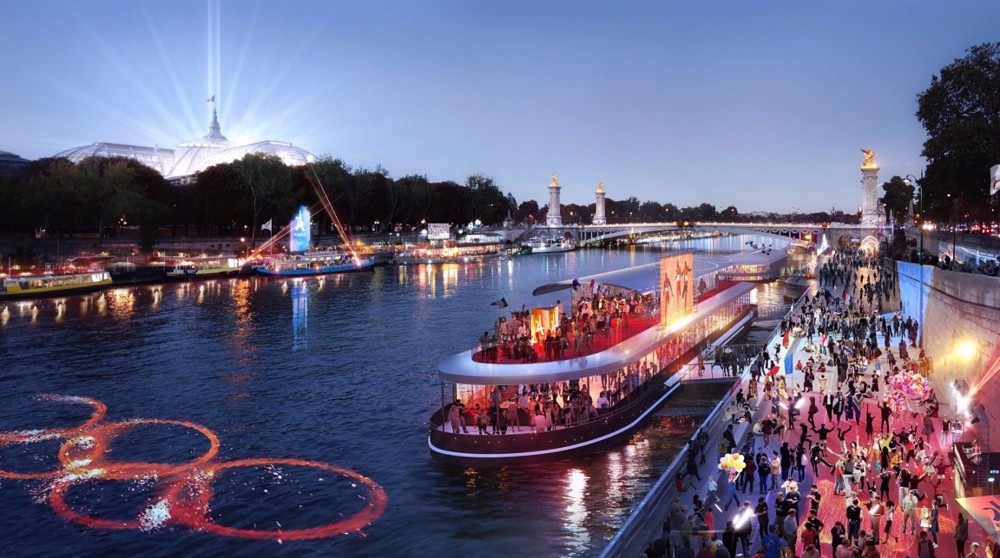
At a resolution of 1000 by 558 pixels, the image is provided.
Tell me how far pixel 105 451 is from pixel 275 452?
5.48m

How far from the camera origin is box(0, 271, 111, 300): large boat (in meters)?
64.9

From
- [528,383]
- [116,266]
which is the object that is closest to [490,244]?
[116,266]

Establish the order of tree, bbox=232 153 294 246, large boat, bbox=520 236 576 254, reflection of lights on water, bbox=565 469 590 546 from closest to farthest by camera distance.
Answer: reflection of lights on water, bbox=565 469 590 546 → tree, bbox=232 153 294 246 → large boat, bbox=520 236 576 254

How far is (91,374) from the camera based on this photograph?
35.7 metres

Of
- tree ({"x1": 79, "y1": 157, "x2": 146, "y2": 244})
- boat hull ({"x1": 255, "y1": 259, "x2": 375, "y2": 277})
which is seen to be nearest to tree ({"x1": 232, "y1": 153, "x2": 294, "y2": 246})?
tree ({"x1": 79, "y1": 157, "x2": 146, "y2": 244})

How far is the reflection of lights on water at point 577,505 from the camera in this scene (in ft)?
60.5

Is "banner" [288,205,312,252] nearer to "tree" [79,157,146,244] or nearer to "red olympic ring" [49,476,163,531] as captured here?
"tree" [79,157,146,244]

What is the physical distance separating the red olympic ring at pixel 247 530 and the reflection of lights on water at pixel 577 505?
4898 millimetres

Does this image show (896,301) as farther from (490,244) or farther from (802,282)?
(490,244)

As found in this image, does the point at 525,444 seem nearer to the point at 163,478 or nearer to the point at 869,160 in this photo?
the point at 163,478

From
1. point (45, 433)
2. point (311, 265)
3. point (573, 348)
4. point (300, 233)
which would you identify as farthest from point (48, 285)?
point (573, 348)

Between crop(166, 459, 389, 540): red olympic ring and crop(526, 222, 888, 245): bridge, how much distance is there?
10722cm

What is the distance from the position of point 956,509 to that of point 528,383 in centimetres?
1059

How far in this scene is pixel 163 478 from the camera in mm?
22359
